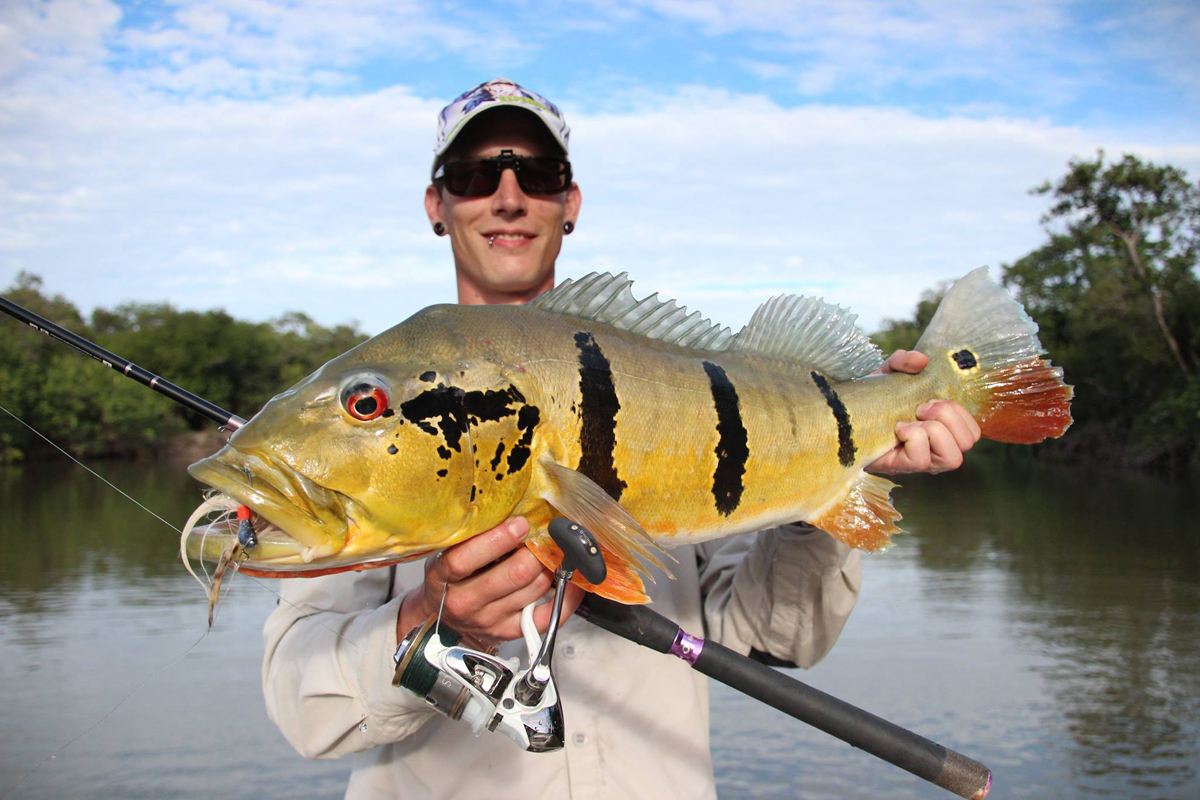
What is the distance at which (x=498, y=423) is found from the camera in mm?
2088

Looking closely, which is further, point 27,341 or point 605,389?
point 27,341

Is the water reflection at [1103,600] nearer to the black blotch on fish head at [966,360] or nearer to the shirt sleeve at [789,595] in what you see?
the shirt sleeve at [789,595]

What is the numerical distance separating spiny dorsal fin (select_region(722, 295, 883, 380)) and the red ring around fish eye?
1170 mm

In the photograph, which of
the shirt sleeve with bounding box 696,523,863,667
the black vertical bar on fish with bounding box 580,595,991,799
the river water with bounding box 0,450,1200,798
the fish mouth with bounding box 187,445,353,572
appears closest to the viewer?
the fish mouth with bounding box 187,445,353,572

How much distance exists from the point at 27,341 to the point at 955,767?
30414 mm

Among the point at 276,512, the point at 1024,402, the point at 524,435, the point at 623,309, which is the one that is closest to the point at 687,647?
the point at 524,435

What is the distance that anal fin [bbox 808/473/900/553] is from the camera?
266 cm

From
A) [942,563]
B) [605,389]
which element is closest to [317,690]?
[605,389]

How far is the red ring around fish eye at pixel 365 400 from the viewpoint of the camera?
2000 mm

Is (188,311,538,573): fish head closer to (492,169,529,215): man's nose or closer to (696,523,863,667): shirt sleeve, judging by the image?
(696,523,863,667): shirt sleeve

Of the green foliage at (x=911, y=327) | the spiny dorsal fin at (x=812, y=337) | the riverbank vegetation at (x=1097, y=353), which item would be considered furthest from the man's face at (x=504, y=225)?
the green foliage at (x=911, y=327)

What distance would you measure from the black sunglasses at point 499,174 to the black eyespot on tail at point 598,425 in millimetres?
1626

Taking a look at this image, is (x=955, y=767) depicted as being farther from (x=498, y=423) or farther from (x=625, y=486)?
(x=498, y=423)

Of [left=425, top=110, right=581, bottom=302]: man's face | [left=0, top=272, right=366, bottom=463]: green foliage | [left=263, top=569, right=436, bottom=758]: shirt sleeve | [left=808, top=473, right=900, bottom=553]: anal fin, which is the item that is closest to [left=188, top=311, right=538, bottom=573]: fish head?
[left=263, top=569, right=436, bottom=758]: shirt sleeve
